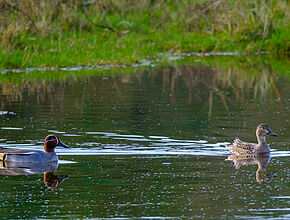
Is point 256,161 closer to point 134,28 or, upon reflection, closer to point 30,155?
point 30,155

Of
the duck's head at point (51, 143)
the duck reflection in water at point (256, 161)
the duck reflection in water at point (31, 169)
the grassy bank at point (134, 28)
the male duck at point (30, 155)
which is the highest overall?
the grassy bank at point (134, 28)

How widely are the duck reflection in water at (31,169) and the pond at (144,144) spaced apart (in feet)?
0.09

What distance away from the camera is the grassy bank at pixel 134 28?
25.8m

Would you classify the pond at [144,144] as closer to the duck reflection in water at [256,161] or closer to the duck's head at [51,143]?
the duck reflection in water at [256,161]

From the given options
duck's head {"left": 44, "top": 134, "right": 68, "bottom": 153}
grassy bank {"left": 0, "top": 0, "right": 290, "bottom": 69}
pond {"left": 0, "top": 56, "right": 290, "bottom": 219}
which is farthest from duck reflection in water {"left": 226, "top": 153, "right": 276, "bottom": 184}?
grassy bank {"left": 0, "top": 0, "right": 290, "bottom": 69}

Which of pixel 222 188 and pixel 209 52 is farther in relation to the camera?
pixel 209 52

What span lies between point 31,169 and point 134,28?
65.7 ft

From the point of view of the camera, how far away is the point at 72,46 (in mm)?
26391

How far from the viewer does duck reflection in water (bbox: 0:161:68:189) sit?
10912 millimetres

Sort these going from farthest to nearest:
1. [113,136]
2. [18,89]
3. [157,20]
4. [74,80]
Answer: [157,20] < [74,80] < [18,89] < [113,136]

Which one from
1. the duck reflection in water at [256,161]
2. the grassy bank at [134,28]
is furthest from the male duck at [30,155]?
the grassy bank at [134,28]

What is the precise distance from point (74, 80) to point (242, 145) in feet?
34.1

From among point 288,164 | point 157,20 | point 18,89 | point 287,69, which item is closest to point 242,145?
point 288,164

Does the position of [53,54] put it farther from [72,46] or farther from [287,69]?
[287,69]
